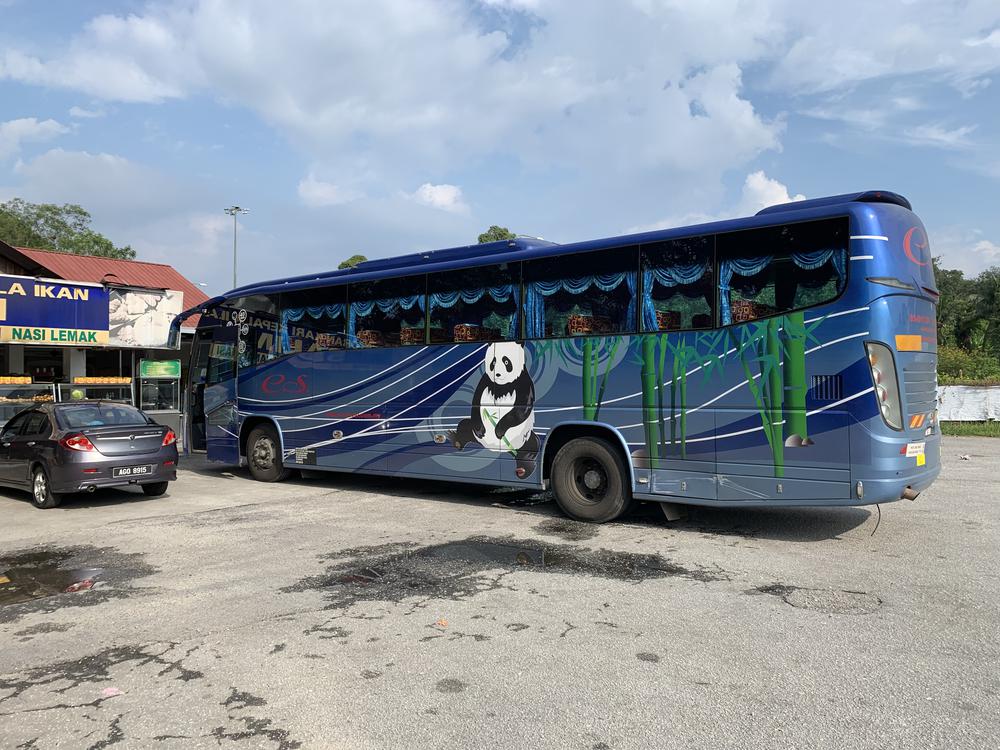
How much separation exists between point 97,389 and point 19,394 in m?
2.94

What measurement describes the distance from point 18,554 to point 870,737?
799cm

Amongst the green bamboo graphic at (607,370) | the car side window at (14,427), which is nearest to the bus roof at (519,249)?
the green bamboo graphic at (607,370)

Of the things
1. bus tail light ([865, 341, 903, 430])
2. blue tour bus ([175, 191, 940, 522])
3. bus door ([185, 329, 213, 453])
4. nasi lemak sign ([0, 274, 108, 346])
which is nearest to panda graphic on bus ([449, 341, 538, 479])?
blue tour bus ([175, 191, 940, 522])

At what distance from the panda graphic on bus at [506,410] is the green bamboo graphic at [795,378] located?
3.17m

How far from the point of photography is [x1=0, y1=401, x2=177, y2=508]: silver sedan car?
10.4 m

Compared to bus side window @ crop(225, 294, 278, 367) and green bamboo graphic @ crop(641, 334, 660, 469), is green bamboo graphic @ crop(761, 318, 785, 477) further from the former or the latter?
bus side window @ crop(225, 294, 278, 367)

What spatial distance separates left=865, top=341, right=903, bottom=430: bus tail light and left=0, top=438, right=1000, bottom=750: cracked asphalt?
1402 mm

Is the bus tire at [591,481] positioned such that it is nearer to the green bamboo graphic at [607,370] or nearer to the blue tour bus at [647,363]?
the blue tour bus at [647,363]

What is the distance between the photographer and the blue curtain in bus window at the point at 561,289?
869 cm

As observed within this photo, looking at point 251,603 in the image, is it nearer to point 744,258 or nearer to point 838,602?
point 838,602

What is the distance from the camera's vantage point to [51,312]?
787 inches

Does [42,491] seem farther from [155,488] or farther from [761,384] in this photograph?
[761,384]

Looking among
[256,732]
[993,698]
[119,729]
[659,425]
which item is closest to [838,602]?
[993,698]

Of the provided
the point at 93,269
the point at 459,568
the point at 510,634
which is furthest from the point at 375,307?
the point at 93,269
